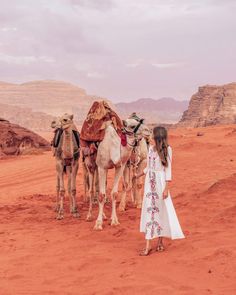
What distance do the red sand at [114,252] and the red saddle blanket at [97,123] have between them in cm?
175

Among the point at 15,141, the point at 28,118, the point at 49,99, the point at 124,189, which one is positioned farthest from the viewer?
the point at 49,99

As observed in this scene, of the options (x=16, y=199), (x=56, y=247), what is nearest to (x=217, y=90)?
(x=16, y=199)

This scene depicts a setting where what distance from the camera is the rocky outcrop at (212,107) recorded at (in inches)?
2183

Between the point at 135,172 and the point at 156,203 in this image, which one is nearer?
the point at 156,203

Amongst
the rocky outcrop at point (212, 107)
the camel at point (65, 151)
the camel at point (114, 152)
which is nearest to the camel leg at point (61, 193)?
the camel at point (65, 151)

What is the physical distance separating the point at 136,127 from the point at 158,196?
260cm

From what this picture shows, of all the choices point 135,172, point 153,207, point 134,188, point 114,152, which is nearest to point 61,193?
point 114,152

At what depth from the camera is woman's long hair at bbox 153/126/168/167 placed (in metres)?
6.65

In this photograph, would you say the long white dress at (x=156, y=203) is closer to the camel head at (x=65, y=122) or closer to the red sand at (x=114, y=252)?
the red sand at (x=114, y=252)

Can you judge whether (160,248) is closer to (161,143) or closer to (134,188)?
(161,143)

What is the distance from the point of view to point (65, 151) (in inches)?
388

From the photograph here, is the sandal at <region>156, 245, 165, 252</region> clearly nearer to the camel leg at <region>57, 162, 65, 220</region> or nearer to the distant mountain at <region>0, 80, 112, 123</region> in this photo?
the camel leg at <region>57, 162, 65, 220</region>

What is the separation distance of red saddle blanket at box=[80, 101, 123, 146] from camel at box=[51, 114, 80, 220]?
1.22 ft

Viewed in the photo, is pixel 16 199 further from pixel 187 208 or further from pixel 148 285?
pixel 148 285
